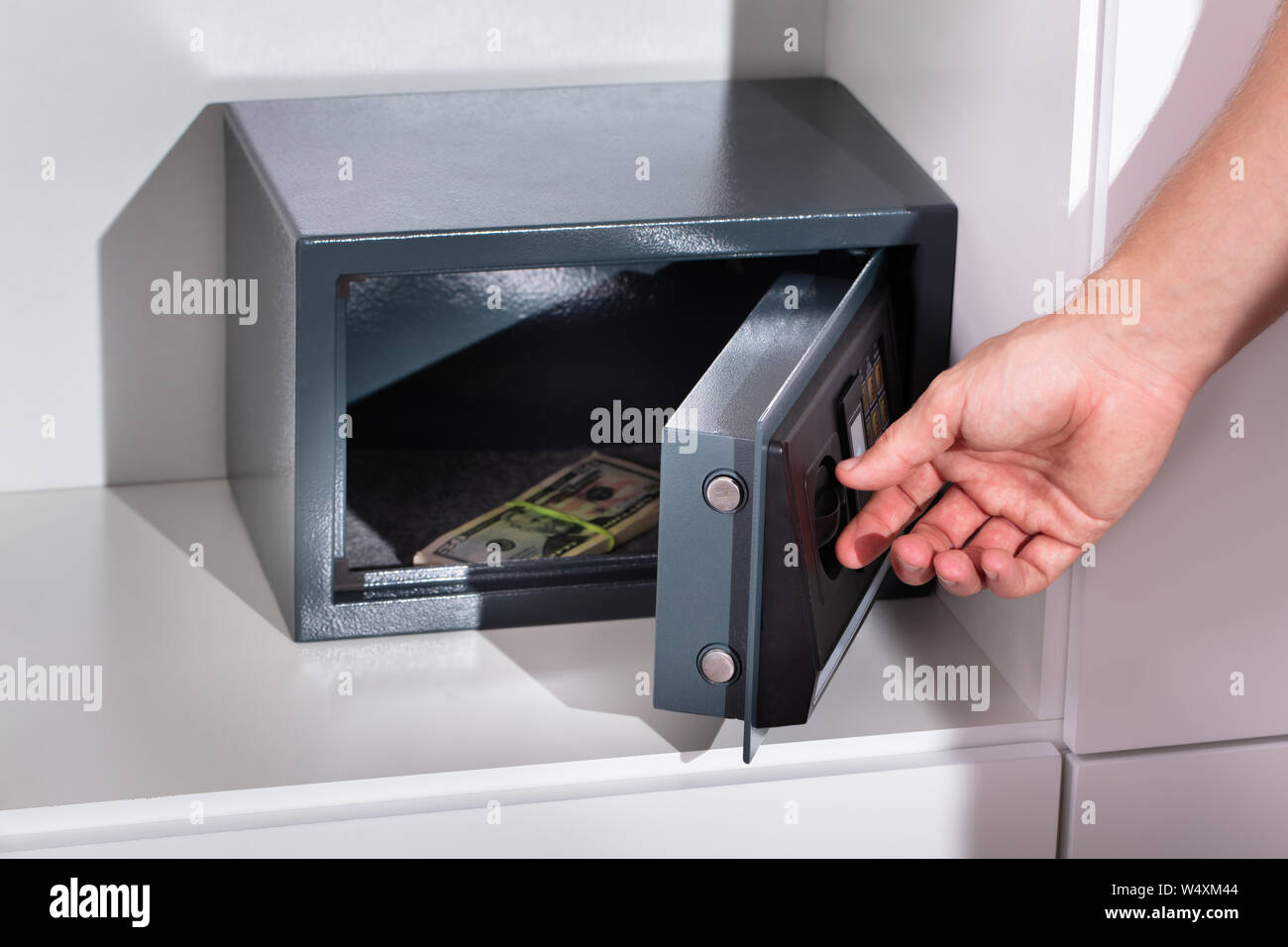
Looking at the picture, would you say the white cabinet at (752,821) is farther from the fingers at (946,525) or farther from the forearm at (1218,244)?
the forearm at (1218,244)

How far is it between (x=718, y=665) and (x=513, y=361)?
53cm

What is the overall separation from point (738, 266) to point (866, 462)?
20.1 inches

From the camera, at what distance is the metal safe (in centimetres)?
89

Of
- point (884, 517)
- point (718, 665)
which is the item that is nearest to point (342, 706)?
point (718, 665)

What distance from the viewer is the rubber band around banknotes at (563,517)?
1.16 metres

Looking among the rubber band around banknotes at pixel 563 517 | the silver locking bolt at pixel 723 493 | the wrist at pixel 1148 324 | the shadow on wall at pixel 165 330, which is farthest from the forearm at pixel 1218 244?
the shadow on wall at pixel 165 330

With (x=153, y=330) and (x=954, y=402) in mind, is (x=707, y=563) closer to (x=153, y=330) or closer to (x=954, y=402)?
(x=954, y=402)

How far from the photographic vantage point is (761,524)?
853mm

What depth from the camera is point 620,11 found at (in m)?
1.31

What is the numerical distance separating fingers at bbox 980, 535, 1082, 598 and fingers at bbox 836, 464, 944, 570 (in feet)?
0.21

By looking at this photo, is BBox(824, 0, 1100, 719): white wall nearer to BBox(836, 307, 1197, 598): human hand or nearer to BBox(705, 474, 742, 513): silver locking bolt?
BBox(836, 307, 1197, 598): human hand

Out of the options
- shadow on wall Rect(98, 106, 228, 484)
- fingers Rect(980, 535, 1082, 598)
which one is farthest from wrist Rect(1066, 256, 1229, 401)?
shadow on wall Rect(98, 106, 228, 484)

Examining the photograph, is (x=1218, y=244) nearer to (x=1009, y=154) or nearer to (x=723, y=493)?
(x=1009, y=154)
